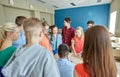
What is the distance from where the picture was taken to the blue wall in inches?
308

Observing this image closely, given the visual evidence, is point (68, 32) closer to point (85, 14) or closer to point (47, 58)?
point (47, 58)

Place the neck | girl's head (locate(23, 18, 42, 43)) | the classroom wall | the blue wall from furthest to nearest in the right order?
the blue wall < the classroom wall < the neck < girl's head (locate(23, 18, 42, 43))

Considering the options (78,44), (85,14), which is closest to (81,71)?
(78,44)

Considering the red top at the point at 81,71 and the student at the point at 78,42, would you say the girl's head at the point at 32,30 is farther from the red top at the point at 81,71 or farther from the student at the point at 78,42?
the student at the point at 78,42

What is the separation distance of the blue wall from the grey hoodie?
25.3ft

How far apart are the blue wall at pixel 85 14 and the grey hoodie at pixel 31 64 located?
772 cm

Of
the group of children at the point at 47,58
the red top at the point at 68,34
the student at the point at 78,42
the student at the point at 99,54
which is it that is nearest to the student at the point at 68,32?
the red top at the point at 68,34

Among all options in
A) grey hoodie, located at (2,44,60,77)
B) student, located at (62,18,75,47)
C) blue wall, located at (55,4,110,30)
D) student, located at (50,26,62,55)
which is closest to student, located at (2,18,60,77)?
grey hoodie, located at (2,44,60,77)

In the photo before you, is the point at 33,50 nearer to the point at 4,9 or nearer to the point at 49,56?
the point at 49,56

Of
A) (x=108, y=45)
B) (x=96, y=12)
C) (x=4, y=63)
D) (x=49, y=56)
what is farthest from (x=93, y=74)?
(x=96, y=12)

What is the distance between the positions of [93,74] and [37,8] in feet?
21.9

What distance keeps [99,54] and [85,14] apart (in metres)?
8.03

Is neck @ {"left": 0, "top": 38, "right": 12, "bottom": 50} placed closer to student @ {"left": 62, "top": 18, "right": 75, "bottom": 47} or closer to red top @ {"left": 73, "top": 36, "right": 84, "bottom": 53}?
red top @ {"left": 73, "top": 36, "right": 84, "bottom": 53}

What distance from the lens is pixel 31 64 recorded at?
86 centimetres
